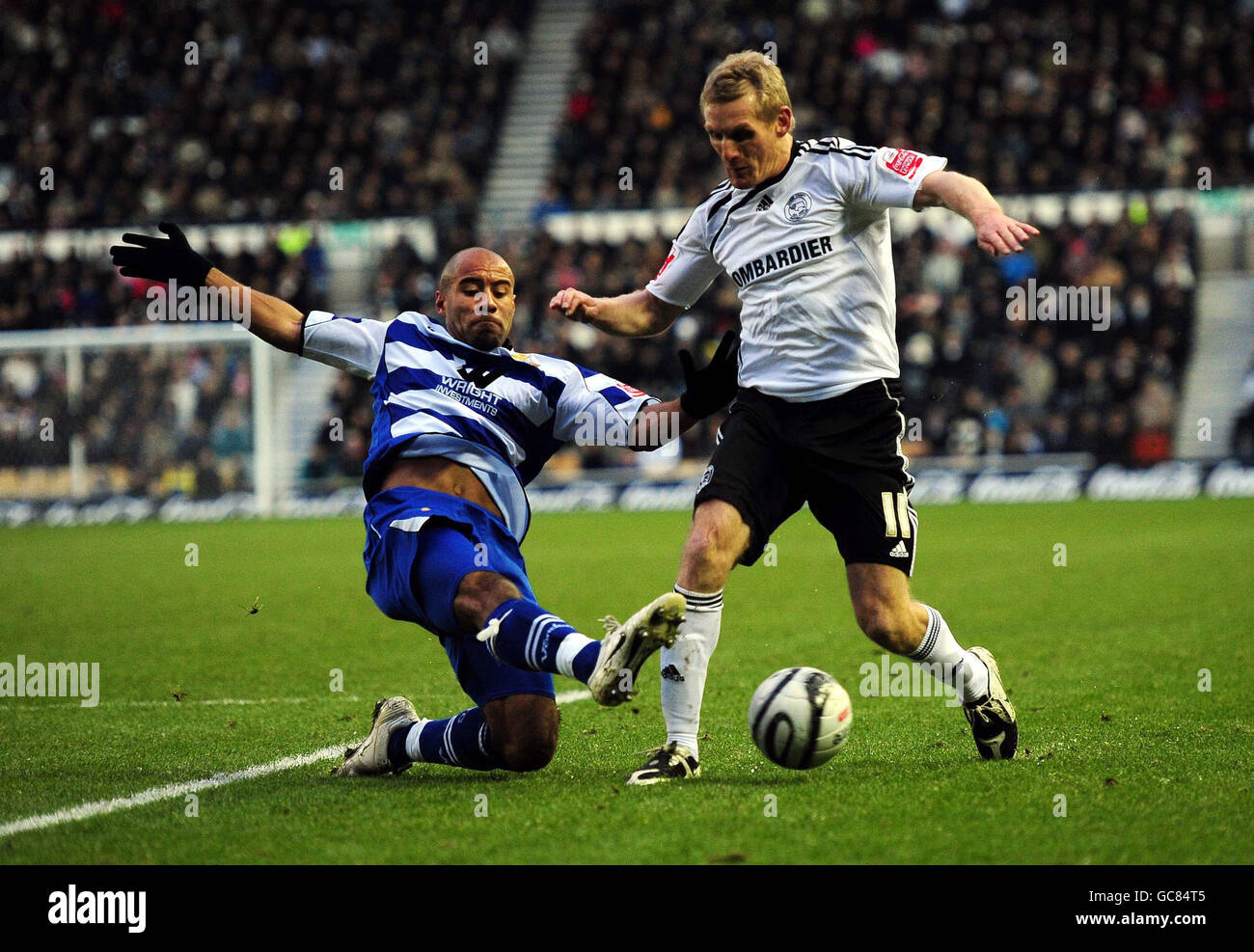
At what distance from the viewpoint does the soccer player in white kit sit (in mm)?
5340

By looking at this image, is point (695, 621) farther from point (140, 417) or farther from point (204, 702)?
point (140, 417)

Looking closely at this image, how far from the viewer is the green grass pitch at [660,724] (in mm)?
4289

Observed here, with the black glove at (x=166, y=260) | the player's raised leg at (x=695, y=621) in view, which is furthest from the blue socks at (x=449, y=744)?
the black glove at (x=166, y=260)

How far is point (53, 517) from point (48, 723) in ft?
48.4

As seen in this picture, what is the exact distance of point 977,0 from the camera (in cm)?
2689

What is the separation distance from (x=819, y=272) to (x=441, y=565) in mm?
1750

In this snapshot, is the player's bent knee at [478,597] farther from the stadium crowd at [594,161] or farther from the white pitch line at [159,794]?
the stadium crowd at [594,161]

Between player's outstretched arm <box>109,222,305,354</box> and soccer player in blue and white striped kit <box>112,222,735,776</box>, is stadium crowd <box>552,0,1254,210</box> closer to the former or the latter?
soccer player in blue and white striped kit <box>112,222,735,776</box>

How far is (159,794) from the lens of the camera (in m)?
5.20

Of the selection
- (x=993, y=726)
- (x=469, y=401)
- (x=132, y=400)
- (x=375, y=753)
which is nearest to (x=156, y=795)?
(x=375, y=753)

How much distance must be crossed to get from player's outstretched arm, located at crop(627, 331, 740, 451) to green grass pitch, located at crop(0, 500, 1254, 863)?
1.23 meters

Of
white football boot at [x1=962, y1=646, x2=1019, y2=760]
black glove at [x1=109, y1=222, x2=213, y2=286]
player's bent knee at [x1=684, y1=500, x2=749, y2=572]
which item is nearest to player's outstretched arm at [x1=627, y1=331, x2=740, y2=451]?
player's bent knee at [x1=684, y1=500, x2=749, y2=572]

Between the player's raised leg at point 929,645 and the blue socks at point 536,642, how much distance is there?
4.01 feet

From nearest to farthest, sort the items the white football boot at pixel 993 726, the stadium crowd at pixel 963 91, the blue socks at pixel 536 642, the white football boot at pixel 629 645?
the white football boot at pixel 629 645, the blue socks at pixel 536 642, the white football boot at pixel 993 726, the stadium crowd at pixel 963 91
